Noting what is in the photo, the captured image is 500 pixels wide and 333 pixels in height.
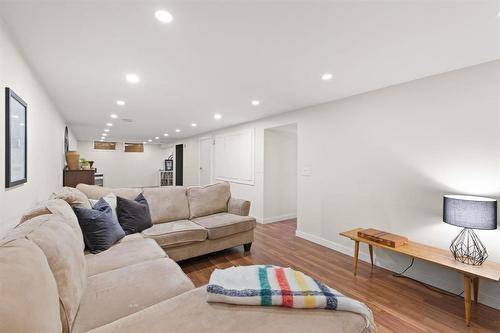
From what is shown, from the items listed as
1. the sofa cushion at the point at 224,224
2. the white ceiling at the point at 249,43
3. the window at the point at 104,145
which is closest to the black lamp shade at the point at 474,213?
the white ceiling at the point at 249,43

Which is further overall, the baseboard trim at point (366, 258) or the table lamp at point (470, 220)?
the baseboard trim at point (366, 258)

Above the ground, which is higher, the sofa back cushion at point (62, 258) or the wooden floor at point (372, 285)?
the sofa back cushion at point (62, 258)

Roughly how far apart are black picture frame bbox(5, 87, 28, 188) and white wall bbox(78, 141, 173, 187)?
8.48m

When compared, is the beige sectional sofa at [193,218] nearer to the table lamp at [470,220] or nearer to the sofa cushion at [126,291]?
the sofa cushion at [126,291]

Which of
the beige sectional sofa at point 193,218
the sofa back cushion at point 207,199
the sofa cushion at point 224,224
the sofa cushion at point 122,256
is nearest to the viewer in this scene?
the sofa cushion at point 122,256

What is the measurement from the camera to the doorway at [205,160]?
655 cm

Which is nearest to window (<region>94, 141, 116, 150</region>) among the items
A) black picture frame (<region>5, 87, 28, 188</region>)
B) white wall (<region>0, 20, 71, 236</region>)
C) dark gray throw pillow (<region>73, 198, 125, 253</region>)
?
white wall (<region>0, 20, 71, 236</region>)

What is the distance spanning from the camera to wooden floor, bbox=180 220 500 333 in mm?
1847

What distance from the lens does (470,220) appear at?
1.87 metres

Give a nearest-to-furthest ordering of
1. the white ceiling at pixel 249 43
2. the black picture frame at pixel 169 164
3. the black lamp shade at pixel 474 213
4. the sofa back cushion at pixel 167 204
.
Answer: the white ceiling at pixel 249 43 < the black lamp shade at pixel 474 213 < the sofa back cushion at pixel 167 204 < the black picture frame at pixel 169 164

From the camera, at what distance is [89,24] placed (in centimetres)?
157

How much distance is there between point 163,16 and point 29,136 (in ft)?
6.43

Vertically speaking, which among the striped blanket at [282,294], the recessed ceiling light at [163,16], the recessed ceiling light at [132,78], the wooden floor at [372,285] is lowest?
the wooden floor at [372,285]

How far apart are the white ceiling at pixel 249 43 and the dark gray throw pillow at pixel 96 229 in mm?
1432
